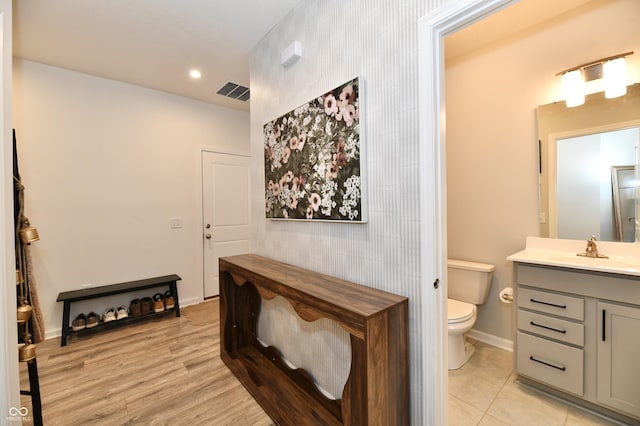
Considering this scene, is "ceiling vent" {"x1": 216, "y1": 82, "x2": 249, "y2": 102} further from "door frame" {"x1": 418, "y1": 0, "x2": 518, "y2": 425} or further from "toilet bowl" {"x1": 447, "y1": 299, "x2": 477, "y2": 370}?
"toilet bowl" {"x1": 447, "y1": 299, "x2": 477, "y2": 370}

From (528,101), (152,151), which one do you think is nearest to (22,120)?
(152,151)

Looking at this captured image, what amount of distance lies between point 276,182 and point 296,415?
1.49 metres

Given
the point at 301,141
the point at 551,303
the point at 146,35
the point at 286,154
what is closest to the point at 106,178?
the point at 146,35

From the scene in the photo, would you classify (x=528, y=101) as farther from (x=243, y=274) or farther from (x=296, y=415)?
(x=296, y=415)

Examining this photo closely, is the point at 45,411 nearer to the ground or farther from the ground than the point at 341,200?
nearer to the ground

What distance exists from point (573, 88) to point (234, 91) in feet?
10.4

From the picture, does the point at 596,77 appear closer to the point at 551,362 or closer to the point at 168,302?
the point at 551,362

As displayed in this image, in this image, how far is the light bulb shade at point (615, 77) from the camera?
1669 mm

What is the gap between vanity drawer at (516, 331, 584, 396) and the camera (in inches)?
61.1

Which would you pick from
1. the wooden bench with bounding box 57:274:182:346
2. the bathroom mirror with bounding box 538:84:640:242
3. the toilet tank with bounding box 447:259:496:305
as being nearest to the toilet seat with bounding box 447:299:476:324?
the toilet tank with bounding box 447:259:496:305

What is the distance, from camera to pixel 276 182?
1.98 metres

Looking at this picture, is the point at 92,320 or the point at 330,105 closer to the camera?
the point at 330,105

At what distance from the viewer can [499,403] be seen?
163 centimetres

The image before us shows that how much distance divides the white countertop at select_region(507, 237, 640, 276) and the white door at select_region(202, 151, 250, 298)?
10.5 ft
